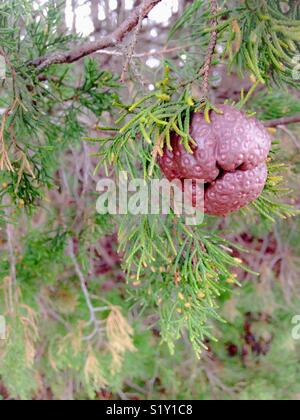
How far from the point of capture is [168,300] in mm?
1200

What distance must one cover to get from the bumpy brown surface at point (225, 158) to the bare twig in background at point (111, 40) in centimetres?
27

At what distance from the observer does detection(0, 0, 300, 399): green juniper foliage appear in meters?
0.77

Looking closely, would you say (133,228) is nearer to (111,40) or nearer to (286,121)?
(111,40)

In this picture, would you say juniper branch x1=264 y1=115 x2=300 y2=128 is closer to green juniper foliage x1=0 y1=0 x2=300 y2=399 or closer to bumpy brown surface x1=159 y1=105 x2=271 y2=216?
green juniper foliage x1=0 y1=0 x2=300 y2=399

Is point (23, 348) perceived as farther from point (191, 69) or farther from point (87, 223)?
point (191, 69)

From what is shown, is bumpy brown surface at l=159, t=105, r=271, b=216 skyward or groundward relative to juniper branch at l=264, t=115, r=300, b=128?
groundward

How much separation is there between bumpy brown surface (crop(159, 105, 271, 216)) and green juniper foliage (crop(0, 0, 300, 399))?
3cm

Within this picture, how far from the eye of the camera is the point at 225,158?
2.16 ft

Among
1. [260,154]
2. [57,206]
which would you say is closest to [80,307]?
[57,206]

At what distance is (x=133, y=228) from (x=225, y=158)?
0.35m

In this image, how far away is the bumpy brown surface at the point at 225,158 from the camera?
2.15 feet

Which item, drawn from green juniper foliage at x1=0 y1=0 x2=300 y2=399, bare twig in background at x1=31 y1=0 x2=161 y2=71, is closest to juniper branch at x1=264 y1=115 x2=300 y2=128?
green juniper foliage at x1=0 y1=0 x2=300 y2=399
